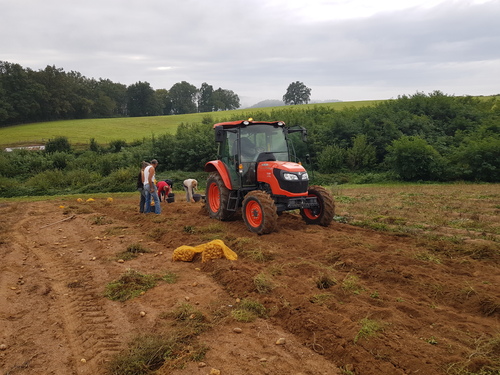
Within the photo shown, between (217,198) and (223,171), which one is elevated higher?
(223,171)

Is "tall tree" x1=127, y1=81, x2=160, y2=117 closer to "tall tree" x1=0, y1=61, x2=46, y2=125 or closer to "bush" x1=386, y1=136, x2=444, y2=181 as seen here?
"tall tree" x1=0, y1=61, x2=46, y2=125

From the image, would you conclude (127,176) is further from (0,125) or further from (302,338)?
(0,125)

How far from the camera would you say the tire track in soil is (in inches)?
150

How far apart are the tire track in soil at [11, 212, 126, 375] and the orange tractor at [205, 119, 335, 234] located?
11.5ft

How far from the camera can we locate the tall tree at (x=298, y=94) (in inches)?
3270

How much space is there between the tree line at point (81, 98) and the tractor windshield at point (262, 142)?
50444mm

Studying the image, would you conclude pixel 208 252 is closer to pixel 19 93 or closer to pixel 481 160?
pixel 481 160

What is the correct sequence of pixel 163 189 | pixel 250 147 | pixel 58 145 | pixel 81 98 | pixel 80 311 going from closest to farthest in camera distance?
pixel 80 311
pixel 250 147
pixel 163 189
pixel 58 145
pixel 81 98

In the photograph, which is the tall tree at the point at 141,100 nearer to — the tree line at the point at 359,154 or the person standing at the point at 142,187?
the tree line at the point at 359,154

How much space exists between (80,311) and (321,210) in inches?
224

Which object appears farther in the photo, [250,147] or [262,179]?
[250,147]

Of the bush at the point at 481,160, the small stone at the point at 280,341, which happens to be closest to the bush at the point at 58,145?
the bush at the point at 481,160

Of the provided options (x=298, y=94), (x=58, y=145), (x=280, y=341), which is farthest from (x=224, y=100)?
(x=280, y=341)

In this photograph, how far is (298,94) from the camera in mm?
83750
